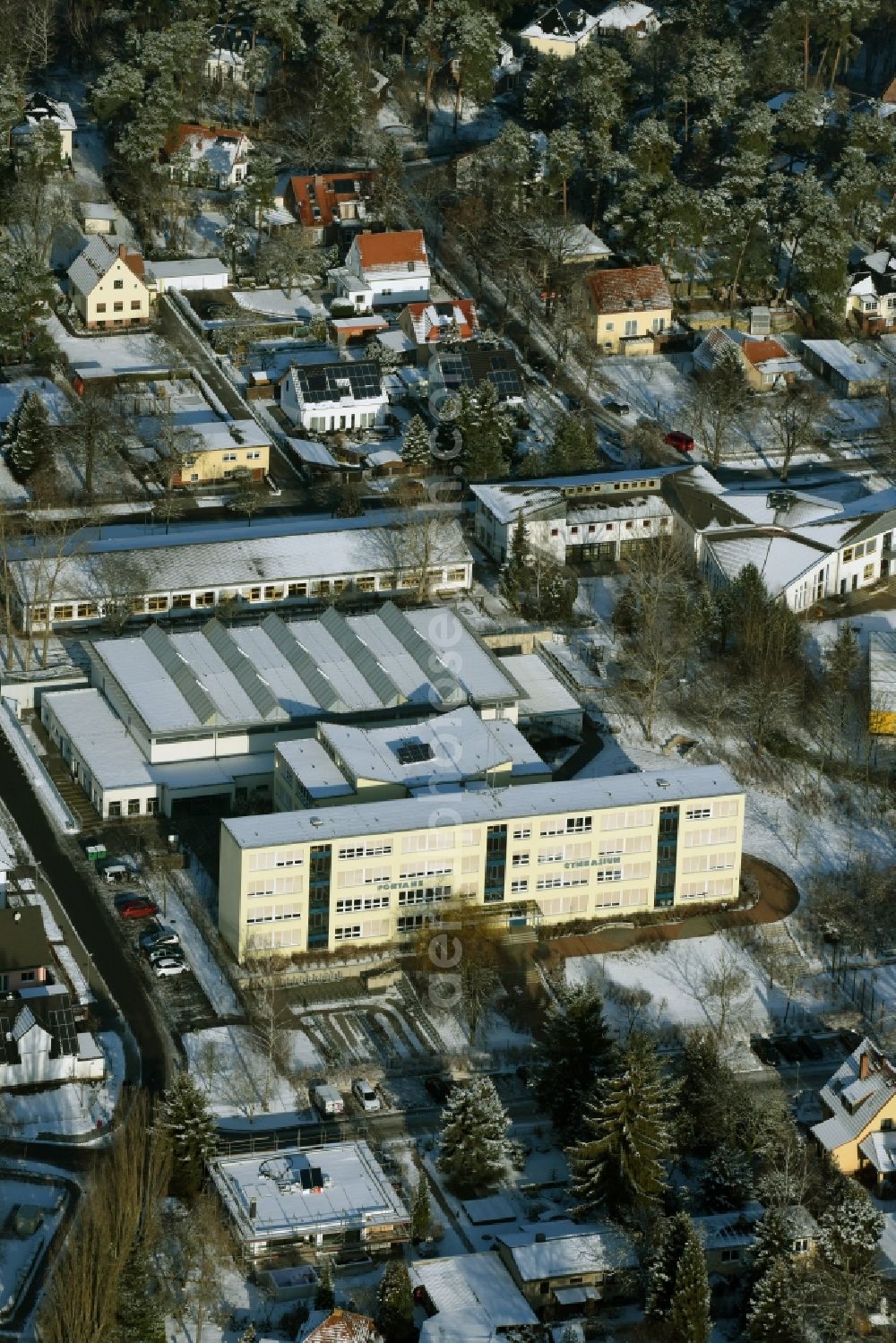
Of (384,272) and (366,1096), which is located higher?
(366,1096)

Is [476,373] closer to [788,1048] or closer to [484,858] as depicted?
[484,858]

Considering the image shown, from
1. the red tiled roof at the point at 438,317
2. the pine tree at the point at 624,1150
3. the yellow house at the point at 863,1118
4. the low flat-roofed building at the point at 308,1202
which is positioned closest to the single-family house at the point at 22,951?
the low flat-roofed building at the point at 308,1202

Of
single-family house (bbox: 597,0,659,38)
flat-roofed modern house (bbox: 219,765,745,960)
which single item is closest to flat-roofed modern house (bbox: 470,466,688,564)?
flat-roofed modern house (bbox: 219,765,745,960)

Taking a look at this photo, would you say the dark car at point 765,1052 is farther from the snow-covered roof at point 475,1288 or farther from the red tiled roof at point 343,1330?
the red tiled roof at point 343,1330

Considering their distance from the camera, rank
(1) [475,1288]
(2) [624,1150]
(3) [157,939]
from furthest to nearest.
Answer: (3) [157,939]
(2) [624,1150]
(1) [475,1288]

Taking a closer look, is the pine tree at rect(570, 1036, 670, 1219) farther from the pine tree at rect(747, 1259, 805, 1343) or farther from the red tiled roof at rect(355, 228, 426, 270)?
the red tiled roof at rect(355, 228, 426, 270)

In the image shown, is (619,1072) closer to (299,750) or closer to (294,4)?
(299,750)

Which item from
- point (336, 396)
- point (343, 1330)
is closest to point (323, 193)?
point (336, 396)
